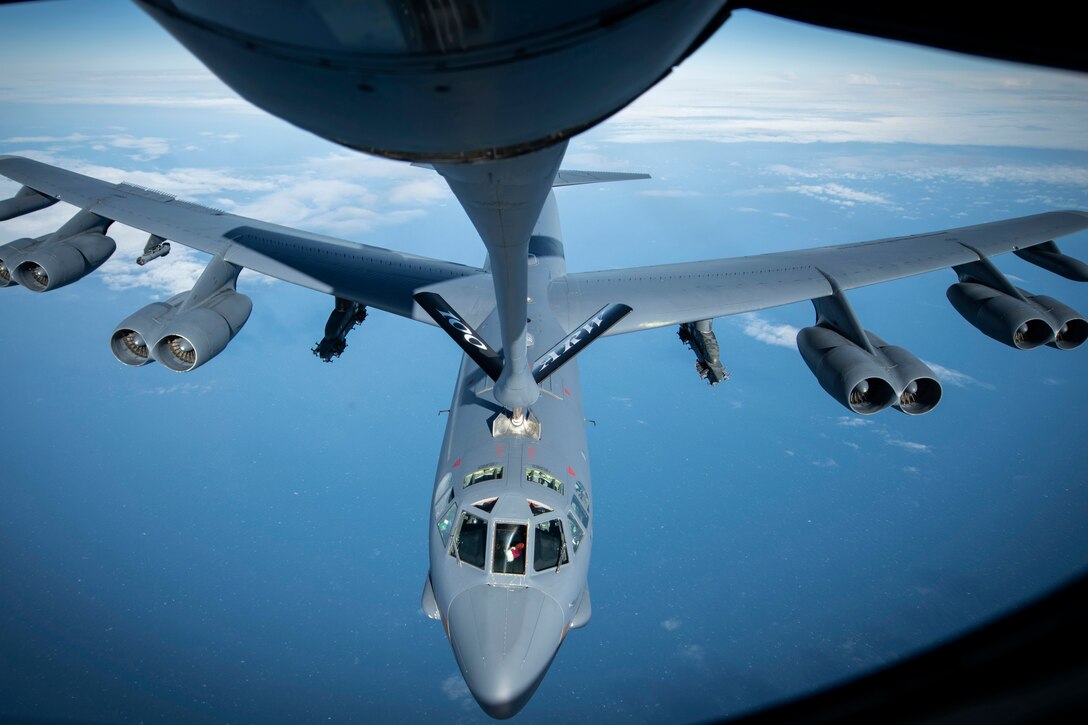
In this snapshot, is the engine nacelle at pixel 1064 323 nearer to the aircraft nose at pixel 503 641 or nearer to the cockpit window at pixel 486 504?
the aircraft nose at pixel 503 641

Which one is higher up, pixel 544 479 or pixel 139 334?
pixel 139 334

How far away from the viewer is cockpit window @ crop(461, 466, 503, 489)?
734 cm

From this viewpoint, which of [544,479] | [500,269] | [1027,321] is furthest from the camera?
[1027,321]

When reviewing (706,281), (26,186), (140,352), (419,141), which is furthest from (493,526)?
(26,186)

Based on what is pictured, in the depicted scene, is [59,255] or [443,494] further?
[59,255]

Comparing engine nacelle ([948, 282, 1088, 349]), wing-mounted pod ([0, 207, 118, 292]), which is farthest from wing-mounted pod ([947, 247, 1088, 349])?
wing-mounted pod ([0, 207, 118, 292])

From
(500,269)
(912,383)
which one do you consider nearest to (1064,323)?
(912,383)

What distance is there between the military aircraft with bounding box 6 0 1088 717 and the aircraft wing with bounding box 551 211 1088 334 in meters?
0.05

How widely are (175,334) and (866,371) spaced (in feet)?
39.7

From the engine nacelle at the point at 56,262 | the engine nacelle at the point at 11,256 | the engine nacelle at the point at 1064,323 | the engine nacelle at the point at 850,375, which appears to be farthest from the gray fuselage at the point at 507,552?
the engine nacelle at the point at 11,256

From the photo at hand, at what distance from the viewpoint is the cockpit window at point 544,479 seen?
7.34m

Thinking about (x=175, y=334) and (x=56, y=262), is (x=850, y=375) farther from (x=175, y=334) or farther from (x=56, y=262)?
(x=56, y=262)

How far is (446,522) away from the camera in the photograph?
289 inches

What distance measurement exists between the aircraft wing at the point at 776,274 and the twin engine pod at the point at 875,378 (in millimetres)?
1615
